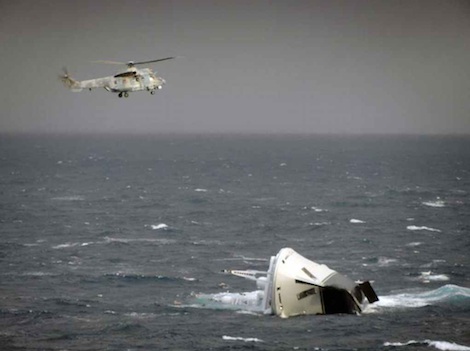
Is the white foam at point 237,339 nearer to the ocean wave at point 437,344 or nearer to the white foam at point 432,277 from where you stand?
the ocean wave at point 437,344

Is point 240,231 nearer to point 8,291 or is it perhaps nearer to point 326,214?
point 326,214

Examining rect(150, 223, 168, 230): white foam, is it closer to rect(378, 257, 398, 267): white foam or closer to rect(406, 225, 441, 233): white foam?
rect(406, 225, 441, 233): white foam

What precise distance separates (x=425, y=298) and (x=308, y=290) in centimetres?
1708

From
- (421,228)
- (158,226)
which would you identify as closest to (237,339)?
(158,226)

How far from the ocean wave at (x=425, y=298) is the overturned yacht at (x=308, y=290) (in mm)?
3439

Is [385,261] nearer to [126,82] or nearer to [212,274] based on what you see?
[212,274]

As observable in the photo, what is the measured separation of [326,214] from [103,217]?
4425cm

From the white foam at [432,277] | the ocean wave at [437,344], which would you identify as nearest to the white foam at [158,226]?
the white foam at [432,277]

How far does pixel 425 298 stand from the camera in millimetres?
104750

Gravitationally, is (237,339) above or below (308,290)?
below

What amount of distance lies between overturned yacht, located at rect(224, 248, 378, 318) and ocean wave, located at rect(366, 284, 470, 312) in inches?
135

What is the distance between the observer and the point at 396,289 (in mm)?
109562

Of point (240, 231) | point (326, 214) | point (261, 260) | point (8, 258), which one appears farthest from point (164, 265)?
point (326, 214)

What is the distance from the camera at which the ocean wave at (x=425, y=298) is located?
101 metres
